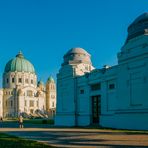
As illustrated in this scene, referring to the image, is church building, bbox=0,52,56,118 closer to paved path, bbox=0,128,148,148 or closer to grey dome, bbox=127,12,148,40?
grey dome, bbox=127,12,148,40

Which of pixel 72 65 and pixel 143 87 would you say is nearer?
pixel 143 87

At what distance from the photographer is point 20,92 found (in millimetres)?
126000

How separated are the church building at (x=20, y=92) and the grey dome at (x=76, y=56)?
6820 cm

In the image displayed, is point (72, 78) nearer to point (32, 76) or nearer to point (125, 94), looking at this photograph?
point (125, 94)

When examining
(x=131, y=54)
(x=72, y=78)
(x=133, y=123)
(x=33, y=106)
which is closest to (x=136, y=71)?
(x=131, y=54)

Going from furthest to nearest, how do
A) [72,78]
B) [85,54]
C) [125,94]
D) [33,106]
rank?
[33,106] < [85,54] < [72,78] < [125,94]

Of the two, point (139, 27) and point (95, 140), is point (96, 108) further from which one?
point (95, 140)

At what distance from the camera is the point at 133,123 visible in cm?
3894

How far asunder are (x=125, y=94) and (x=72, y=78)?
16.0m

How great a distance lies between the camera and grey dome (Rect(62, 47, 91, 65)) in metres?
57.0

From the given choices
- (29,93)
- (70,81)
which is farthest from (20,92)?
(70,81)

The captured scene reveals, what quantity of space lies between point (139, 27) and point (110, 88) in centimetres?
839

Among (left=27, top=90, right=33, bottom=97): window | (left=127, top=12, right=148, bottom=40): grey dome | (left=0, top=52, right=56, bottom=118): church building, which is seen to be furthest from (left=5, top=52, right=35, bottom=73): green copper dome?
(left=127, top=12, right=148, bottom=40): grey dome

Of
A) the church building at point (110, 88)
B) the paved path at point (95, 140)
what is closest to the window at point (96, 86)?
the church building at point (110, 88)
